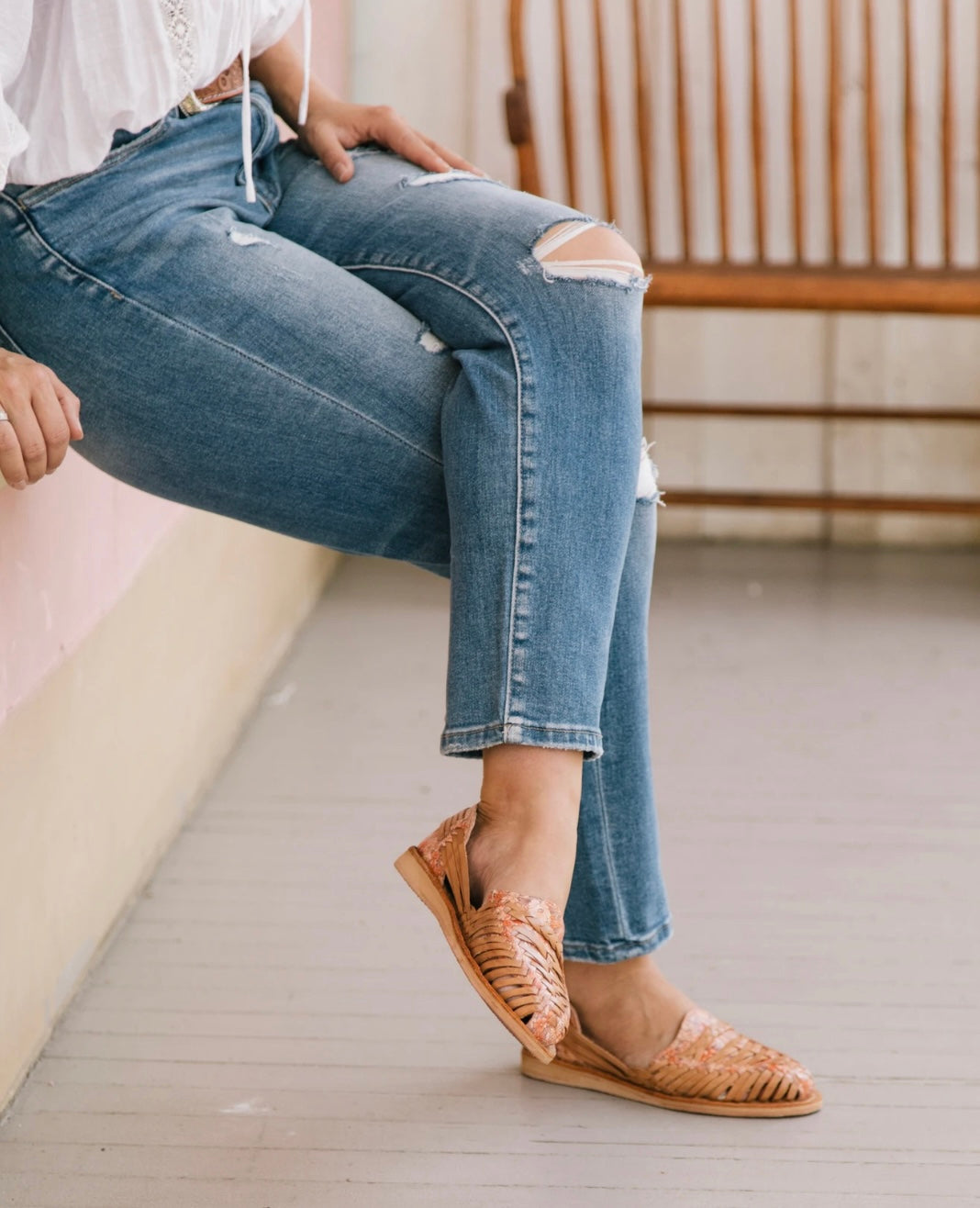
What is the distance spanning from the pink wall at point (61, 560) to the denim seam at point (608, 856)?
1.54ft

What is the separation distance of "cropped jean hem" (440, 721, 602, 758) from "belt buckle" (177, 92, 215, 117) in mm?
492

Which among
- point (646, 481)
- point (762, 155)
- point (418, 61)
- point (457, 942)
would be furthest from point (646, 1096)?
point (418, 61)

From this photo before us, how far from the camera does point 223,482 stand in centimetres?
103

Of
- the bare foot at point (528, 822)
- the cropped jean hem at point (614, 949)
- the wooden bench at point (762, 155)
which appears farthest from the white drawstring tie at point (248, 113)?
the wooden bench at point (762, 155)

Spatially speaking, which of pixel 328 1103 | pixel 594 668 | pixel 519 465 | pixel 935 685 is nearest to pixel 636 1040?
pixel 328 1103

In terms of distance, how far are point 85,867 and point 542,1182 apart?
0.54m

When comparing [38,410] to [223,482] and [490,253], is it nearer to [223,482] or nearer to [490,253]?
[223,482]

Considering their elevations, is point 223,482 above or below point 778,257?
above

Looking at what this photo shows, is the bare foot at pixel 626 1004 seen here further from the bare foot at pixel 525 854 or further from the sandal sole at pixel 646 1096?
the bare foot at pixel 525 854

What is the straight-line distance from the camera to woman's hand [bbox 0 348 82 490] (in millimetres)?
841

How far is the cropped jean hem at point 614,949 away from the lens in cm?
120

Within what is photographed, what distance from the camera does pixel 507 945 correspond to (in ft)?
→ 2.92

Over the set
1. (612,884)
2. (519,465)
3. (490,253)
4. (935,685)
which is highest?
(490,253)

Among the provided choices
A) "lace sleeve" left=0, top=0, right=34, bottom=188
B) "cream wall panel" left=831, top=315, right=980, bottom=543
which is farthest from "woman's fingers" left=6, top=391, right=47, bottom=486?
"cream wall panel" left=831, top=315, right=980, bottom=543
